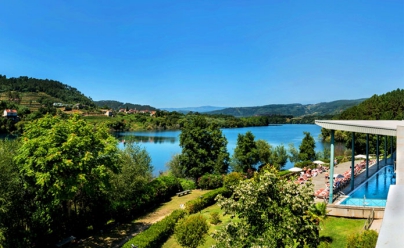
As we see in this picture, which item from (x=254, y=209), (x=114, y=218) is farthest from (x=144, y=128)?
(x=254, y=209)

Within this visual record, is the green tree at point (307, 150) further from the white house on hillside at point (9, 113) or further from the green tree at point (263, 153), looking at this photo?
the white house on hillside at point (9, 113)

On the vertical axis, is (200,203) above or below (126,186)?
below

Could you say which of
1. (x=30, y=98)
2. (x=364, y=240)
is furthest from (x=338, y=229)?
(x=30, y=98)

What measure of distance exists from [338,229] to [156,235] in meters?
8.77

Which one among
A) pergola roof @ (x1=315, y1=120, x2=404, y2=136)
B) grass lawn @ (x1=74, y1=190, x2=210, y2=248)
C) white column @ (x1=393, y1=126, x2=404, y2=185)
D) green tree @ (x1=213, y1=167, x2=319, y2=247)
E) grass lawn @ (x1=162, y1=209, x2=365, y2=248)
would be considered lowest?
grass lawn @ (x1=74, y1=190, x2=210, y2=248)

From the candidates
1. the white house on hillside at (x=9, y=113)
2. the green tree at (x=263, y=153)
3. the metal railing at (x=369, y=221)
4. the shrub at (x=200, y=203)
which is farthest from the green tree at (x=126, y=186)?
the white house on hillside at (x=9, y=113)

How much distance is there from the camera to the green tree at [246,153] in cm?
3456

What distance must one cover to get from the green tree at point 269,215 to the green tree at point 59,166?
8835 millimetres

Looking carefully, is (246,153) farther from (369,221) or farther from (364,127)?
(369,221)

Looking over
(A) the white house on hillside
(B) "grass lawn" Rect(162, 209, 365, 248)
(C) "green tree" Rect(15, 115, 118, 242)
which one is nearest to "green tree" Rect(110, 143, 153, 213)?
(C) "green tree" Rect(15, 115, 118, 242)

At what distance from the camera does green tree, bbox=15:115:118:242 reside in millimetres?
13352

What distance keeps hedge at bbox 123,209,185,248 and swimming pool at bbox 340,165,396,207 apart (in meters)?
9.65

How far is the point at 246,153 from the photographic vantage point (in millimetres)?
34781

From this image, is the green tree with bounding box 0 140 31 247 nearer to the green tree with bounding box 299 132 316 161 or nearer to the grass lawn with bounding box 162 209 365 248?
the grass lawn with bounding box 162 209 365 248
